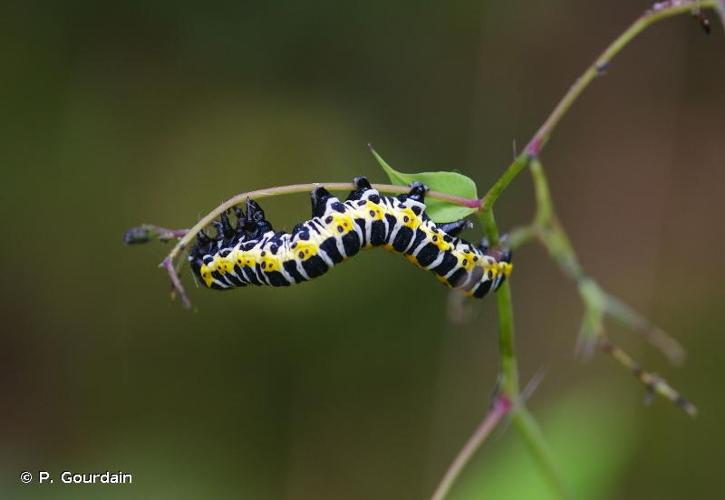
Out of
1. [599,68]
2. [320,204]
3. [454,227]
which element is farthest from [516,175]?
[320,204]

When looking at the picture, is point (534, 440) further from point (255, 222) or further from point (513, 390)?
point (255, 222)

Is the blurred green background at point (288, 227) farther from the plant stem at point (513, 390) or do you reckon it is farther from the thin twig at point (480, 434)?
the thin twig at point (480, 434)

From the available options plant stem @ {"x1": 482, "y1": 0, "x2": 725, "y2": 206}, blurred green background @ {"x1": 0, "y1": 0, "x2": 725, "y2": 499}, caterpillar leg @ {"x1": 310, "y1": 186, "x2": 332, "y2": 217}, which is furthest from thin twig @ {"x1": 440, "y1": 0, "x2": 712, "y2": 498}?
blurred green background @ {"x1": 0, "y1": 0, "x2": 725, "y2": 499}

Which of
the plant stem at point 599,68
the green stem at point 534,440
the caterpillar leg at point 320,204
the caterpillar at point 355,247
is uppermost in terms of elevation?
the plant stem at point 599,68

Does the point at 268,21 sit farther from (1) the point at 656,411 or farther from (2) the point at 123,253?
(1) the point at 656,411

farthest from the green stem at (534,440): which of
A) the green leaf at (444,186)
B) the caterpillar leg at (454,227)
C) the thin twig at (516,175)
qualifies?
the green leaf at (444,186)

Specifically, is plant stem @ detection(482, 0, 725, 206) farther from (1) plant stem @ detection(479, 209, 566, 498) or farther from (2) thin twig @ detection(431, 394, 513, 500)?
(2) thin twig @ detection(431, 394, 513, 500)
